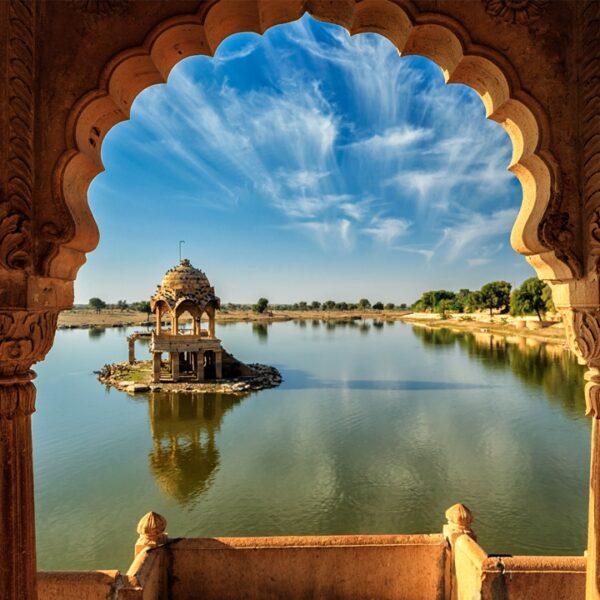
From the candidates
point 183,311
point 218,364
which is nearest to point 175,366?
point 218,364

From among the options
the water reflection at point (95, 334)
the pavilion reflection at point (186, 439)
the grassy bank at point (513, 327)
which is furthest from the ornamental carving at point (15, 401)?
the water reflection at point (95, 334)

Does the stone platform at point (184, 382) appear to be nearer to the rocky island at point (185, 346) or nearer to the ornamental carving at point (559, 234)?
the rocky island at point (185, 346)

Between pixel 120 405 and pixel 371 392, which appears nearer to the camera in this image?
pixel 120 405

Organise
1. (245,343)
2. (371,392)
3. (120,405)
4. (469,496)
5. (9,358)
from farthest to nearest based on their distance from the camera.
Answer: (245,343), (371,392), (120,405), (469,496), (9,358)

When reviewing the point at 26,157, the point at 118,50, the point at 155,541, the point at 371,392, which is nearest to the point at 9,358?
the point at 26,157

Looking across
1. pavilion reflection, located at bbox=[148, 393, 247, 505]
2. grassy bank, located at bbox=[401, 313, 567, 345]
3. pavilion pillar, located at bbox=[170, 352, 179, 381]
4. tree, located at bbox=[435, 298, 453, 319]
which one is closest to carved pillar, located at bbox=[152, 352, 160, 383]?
pavilion pillar, located at bbox=[170, 352, 179, 381]

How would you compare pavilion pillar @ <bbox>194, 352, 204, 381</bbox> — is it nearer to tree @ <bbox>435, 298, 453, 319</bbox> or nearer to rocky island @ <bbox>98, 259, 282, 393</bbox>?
rocky island @ <bbox>98, 259, 282, 393</bbox>

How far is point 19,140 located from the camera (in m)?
2.12

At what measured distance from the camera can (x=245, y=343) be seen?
4766cm

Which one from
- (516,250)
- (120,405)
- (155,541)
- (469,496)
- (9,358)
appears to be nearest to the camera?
(9,358)

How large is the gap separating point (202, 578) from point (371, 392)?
1877 centimetres

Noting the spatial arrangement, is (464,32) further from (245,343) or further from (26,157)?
(245,343)

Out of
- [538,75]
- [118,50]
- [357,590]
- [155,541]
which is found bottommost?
[357,590]

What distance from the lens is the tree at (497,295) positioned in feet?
223
